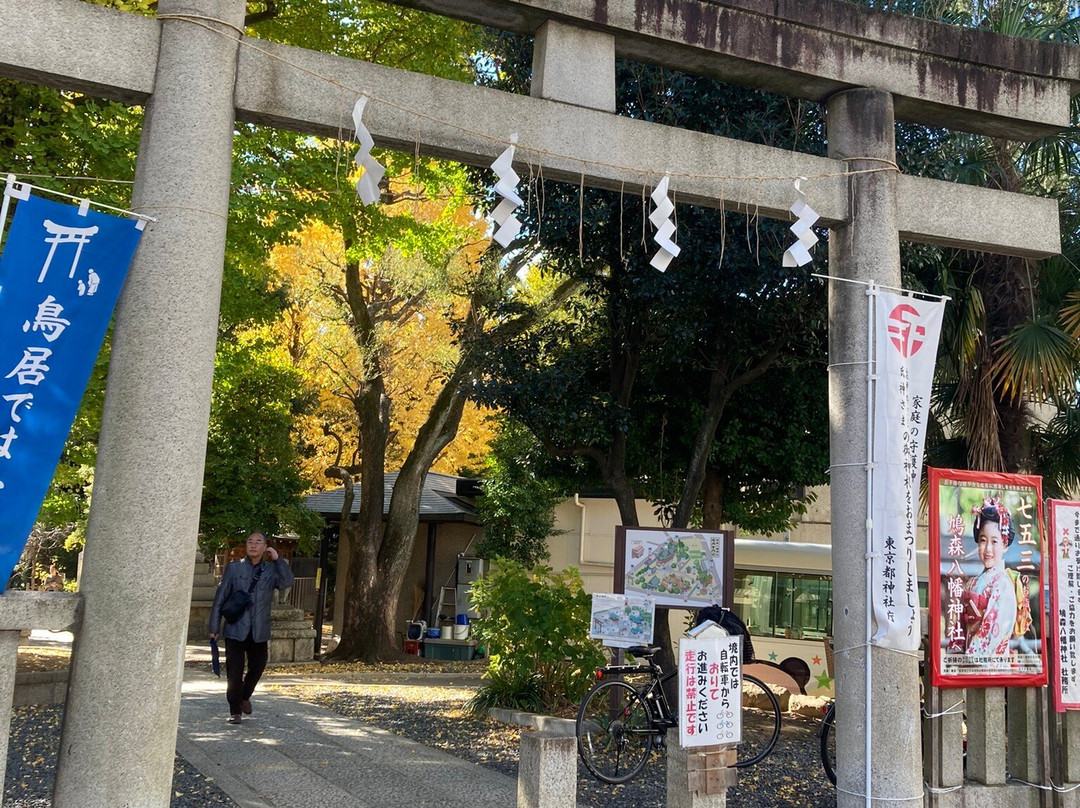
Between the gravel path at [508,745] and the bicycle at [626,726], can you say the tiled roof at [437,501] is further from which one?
the bicycle at [626,726]

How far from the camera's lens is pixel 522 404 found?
10773 mm

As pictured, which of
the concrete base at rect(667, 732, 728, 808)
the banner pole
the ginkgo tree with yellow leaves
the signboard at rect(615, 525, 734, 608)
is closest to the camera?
the concrete base at rect(667, 732, 728, 808)

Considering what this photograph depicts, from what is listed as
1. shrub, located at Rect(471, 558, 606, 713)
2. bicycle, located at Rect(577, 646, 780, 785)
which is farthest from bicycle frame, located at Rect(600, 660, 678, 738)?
shrub, located at Rect(471, 558, 606, 713)

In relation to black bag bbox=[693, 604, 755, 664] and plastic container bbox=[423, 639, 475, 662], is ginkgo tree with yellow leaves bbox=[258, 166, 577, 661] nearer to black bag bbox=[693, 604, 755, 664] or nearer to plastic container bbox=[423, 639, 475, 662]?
plastic container bbox=[423, 639, 475, 662]

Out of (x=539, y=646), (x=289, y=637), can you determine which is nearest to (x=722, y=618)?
(x=539, y=646)

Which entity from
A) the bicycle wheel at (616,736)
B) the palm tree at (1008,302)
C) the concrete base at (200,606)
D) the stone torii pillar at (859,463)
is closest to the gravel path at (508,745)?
the bicycle wheel at (616,736)

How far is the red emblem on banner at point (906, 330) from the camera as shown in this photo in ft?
20.9

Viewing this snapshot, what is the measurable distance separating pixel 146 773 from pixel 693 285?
22.5ft

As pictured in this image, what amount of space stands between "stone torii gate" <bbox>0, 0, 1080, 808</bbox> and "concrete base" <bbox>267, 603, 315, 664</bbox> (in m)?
12.8

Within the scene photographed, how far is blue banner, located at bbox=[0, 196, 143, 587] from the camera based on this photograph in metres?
4.43

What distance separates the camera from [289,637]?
1714cm

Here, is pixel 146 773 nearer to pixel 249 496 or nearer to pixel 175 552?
pixel 175 552

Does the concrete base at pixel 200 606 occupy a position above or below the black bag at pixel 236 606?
below

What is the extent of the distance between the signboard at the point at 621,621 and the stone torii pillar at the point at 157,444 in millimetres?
4945
